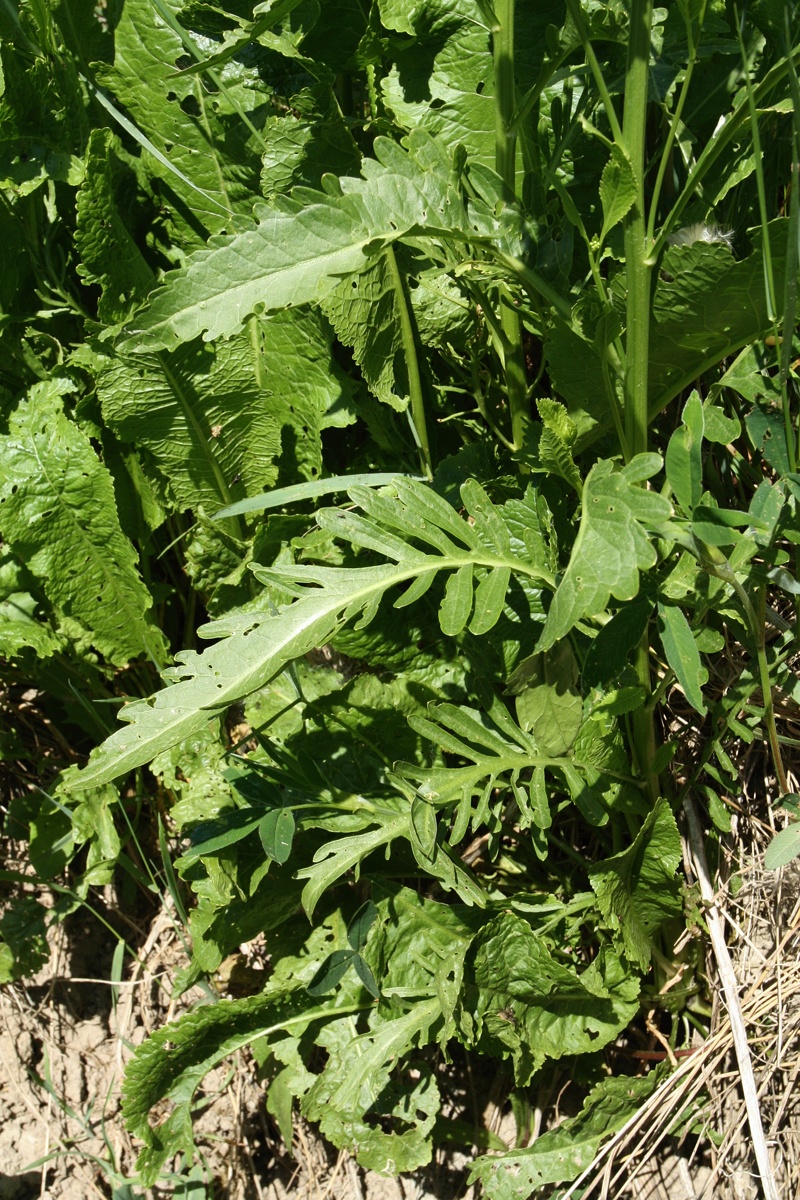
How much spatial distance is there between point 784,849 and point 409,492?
26.4 inches

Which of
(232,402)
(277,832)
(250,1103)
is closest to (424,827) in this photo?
(277,832)

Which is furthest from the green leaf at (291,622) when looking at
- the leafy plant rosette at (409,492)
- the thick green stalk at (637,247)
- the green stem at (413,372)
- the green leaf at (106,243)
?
the green leaf at (106,243)

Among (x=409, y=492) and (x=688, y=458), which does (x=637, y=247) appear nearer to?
(x=688, y=458)

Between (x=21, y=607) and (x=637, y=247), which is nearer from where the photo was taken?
(x=637, y=247)

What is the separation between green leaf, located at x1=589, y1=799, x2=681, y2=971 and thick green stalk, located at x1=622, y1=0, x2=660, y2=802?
51 centimetres

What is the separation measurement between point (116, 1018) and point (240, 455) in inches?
45.1

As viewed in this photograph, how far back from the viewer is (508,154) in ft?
4.12

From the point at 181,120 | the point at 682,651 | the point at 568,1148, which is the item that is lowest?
the point at 568,1148

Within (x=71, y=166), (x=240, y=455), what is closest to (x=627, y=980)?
(x=240, y=455)

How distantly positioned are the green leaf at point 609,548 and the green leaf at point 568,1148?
2.74 feet

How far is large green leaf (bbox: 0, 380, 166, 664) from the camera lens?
1763 mm

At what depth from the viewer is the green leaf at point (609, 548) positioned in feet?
3.25

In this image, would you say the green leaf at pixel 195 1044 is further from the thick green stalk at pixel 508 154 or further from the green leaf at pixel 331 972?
the thick green stalk at pixel 508 154

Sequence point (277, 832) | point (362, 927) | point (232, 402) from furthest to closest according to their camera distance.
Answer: point (232, 402)
point (362, 927)
point (277, 832)
